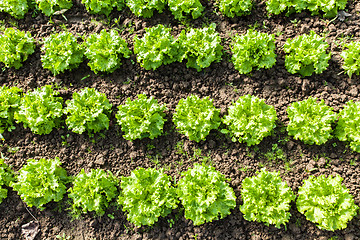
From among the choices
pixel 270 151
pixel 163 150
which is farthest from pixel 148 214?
pixel 270 151

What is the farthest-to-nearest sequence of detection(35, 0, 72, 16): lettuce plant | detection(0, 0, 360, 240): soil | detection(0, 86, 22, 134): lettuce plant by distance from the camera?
detection(35, 0, 72, 16): lettuce plant < detection(0, 86, 22, 134): lettuce plant < detection(0, 0, 360, 240): soil

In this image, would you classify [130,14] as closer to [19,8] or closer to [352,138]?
[19,8]

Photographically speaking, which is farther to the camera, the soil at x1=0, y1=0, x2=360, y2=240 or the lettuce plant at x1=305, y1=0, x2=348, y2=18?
the lettuce plant at x1=305, y1=0, x2=348, y2=18

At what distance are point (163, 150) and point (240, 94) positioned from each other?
76.6 inches

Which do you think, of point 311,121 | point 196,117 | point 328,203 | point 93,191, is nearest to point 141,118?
point 196,117

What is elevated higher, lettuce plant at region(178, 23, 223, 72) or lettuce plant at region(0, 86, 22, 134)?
lettuce plant at region(178, 23, 223, 72)

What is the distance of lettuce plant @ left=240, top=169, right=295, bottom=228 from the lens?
5.18 m

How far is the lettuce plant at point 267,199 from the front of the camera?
5184 millimetres

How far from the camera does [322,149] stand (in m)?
5.80

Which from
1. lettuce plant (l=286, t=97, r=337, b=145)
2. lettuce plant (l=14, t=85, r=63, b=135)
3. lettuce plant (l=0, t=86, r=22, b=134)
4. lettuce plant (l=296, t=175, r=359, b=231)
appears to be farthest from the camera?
lettuce plant (l=0, t=86, r=22, b=134)

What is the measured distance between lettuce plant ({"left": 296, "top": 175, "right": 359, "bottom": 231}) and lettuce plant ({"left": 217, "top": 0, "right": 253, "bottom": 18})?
3668mm

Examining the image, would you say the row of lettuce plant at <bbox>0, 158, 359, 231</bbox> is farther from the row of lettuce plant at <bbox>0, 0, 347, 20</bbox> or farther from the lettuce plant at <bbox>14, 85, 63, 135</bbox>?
the row of lettuce plant at <bbox>0, 0, 347, 20</bbox>

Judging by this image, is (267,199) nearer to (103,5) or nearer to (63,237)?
(63,237)

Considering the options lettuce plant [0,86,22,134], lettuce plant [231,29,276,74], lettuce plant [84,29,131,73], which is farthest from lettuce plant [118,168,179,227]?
lettuce plant [0,86,22,134]
